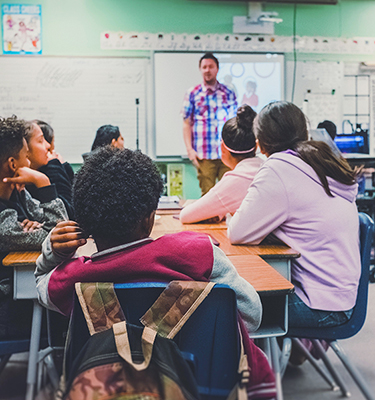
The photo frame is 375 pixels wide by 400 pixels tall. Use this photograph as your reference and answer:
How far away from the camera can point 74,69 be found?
4.66 meters

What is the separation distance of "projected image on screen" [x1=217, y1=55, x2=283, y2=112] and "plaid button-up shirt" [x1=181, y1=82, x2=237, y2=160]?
0.28 meters

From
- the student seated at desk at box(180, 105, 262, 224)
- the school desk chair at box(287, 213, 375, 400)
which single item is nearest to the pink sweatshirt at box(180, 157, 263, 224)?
the student seated at desk at box(180, 105, 262, 224)

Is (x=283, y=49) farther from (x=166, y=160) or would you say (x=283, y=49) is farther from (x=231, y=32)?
(x=166, y=160)

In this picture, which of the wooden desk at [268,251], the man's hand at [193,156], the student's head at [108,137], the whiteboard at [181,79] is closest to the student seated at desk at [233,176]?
the wooden desk at [268,251]

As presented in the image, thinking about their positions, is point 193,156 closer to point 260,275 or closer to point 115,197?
point 260,275

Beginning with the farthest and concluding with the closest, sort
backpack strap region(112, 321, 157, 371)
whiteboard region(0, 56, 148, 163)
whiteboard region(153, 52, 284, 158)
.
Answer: whiteboard region(153, 52, 284, 158)
whiteboard region(0, 56, 148, 163)
backpack strap region(112, 321, 157, 371)

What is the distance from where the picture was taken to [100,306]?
85 centimetres

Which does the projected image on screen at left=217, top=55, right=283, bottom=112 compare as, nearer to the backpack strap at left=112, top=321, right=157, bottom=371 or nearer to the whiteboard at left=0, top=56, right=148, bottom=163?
the whiteboard at left=0, top=56, right=148, bottom=163

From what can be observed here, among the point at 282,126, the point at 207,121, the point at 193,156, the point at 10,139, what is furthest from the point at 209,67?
the point at 10,139

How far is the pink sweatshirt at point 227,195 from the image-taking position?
2.13 m

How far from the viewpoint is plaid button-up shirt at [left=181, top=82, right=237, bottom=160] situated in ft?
15.1

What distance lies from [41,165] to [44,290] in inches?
57.0

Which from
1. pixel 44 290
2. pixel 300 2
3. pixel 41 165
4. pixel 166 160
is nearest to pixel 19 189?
pixel 41 165

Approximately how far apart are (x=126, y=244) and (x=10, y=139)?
96 cm
